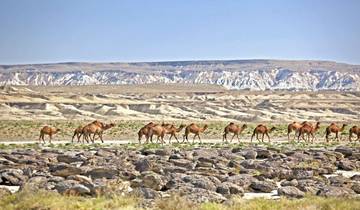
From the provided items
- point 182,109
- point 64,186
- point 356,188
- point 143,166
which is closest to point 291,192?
point 356,188

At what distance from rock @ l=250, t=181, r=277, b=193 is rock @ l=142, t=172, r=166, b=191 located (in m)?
3.01

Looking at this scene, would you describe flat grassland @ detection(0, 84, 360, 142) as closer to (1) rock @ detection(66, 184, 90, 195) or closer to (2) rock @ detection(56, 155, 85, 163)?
(2) rock @ detection(56, 155, 85, 163)

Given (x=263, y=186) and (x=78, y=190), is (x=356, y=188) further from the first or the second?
(x=78, y=190)

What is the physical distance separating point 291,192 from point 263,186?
1.74 metres

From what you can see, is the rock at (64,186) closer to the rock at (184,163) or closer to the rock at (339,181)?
the rock at (184,163)

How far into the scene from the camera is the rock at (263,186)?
782 inches

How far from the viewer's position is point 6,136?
188ft

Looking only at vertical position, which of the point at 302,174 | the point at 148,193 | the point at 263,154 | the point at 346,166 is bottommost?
the point at 263,154

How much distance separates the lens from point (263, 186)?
19906mm

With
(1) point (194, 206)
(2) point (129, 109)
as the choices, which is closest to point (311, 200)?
(1) point (194, 206)

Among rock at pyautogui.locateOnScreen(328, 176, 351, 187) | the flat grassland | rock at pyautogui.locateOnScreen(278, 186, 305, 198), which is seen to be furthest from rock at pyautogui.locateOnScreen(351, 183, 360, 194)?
the flat grassland

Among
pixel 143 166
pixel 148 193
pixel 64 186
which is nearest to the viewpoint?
pixel 148 193

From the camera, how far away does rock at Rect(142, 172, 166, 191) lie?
62.6 ft

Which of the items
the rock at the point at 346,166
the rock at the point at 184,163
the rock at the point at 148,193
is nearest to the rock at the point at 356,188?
the rock at the point at 148,193
